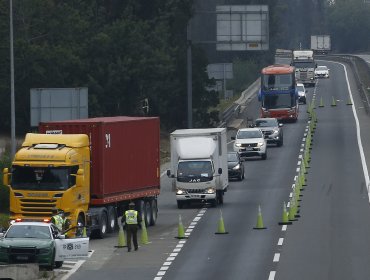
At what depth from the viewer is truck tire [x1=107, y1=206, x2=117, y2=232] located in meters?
43.1

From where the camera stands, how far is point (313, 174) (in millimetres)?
63875

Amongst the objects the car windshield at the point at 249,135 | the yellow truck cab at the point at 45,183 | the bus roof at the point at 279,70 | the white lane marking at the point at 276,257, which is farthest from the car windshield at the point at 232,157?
the bus roof at the point at 279,70

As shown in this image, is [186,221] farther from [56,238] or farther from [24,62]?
[24,62]

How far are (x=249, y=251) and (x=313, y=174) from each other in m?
25.9

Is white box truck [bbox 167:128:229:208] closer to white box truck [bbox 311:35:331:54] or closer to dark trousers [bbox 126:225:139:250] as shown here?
dark trousers [bbox 126:225:139:250]

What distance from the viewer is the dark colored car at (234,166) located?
61750 mm

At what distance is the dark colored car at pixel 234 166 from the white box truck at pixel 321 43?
13509cm

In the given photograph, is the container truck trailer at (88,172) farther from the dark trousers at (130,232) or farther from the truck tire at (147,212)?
the dark trousers at (130,232)

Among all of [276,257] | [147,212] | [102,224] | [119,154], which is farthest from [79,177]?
[276,257]

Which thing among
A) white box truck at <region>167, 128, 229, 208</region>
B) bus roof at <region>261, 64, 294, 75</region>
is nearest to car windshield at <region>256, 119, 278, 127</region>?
bus roof at <region>261, 64, 294, 75</region>

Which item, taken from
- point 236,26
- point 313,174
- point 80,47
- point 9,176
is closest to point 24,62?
point 80,47

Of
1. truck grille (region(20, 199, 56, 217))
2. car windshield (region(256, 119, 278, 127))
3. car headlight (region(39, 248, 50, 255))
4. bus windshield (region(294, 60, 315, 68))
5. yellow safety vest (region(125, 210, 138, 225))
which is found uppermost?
bus windshield (region(294, 60, 315, 68))

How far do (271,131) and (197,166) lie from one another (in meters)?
27.1

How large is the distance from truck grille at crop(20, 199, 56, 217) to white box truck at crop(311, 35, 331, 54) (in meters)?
158
